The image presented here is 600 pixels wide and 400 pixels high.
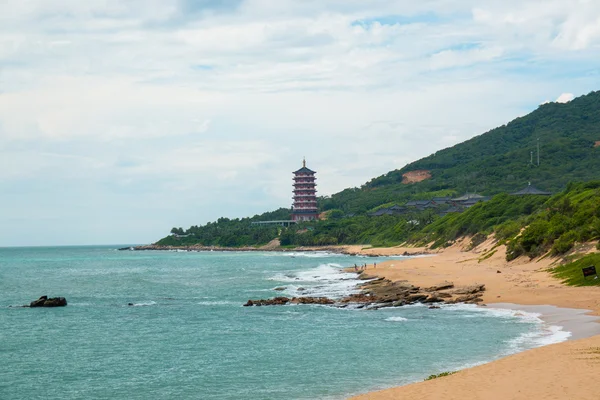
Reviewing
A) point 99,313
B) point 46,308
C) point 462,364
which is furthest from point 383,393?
point 46,308

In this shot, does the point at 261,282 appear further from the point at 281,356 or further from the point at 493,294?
the point at 281,356

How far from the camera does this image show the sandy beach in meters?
16.7

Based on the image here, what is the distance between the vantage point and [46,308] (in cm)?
4809

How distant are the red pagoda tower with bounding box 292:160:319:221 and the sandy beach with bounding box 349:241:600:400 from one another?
447ft

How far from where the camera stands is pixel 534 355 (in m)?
20.8

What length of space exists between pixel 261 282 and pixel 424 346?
39.7 meters

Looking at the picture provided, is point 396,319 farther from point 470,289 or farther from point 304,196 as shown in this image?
point 304,196

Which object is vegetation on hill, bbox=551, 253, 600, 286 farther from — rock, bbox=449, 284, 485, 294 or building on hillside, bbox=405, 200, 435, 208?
building on hillside, bbox=405, 200, 435, 208

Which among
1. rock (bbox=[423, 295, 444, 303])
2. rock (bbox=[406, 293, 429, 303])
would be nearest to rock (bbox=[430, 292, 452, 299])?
rock (bbox=[423, 295, 444, 303])

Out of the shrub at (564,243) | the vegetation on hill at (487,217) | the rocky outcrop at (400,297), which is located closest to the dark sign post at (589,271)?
the rocky outcrop at (400,297)

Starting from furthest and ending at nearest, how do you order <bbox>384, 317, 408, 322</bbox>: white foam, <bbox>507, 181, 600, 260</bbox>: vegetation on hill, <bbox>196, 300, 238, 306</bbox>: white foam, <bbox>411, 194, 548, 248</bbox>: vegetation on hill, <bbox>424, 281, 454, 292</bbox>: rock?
1. <bbox>411, 194, 548, 248</bbox>: vegetation on hill
2. <bbox>196, 300, 238, 306</bbox>: white foam
3. <bbox>507, 181, 600, 260</bbox>: vegetation on hill
4. <bbox>424, 281, 454, 292</bbox>: rock
5. <bbox>384, 317, 408, 322</bbox>: white foam

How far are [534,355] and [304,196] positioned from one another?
17081 cm

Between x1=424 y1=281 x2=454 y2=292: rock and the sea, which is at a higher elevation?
x1=424 y1=281 x2=454 y2=292: rock

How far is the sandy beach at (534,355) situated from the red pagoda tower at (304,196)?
13619 centimetres
